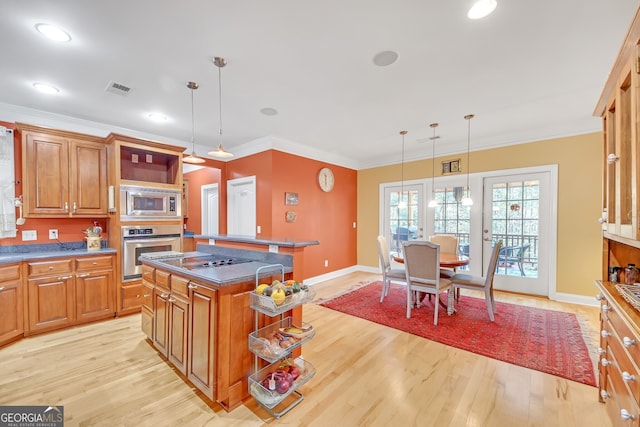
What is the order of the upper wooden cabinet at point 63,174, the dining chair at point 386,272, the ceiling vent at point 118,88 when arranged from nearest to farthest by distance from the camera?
the ceiling vent at point 118,88
the upper wooden cabinet at point 63,174
the dining chair at point 386,272

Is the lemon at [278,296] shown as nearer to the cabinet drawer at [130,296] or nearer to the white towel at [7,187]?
the cabinet drawer at [130,296]

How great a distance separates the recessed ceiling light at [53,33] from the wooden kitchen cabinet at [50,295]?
7.40 ft

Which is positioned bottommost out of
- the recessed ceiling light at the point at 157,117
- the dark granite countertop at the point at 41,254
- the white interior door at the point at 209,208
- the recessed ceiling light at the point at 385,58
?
the dark granite countertop at the point at 41,254

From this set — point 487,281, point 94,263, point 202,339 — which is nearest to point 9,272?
point 94,263

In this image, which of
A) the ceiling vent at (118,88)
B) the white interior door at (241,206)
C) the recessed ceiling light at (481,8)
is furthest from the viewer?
the white interior door at (241,206)

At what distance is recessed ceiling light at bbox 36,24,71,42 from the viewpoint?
1.80m

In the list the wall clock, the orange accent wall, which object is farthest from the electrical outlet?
the wall clock

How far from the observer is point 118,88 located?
266cm

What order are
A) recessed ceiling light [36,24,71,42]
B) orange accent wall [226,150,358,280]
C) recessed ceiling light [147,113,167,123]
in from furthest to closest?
1. orange accent wall [226,150,358,280]
2. recessed ceiling light [147,113,167,123]
3. recessed ceiling light [36,24,71,42]

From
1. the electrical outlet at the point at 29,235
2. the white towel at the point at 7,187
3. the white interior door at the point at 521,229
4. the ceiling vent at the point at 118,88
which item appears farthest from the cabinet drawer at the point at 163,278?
the white interior door at the point at 521,229

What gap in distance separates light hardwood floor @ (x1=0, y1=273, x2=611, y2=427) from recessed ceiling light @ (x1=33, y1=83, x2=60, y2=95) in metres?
2.63

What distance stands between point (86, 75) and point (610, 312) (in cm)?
448

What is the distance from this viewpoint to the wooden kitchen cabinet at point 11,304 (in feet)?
8.12

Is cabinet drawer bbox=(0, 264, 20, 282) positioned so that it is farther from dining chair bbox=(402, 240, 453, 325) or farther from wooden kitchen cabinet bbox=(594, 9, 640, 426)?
wooden kitchen cabinet bbox=(594, 9, 640, 426)
